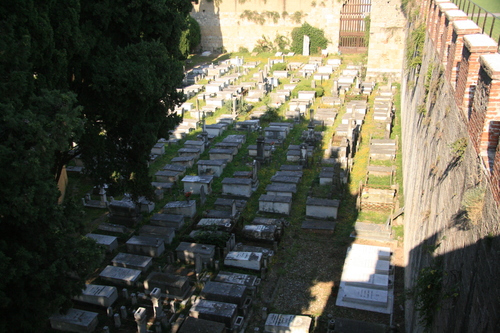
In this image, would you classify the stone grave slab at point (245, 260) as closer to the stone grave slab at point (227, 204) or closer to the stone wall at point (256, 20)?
the stone grave slab at point (227, 204)

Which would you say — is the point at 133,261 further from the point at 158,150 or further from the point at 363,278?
the point at 158,150

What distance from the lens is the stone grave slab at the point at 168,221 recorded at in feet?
42.3

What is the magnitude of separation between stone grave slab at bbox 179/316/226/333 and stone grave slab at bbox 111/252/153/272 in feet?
8.65

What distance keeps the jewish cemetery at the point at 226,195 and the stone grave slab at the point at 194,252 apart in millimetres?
43

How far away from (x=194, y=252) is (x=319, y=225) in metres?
3.78

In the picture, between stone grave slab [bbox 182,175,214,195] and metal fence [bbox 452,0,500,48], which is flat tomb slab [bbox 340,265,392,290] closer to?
metal fence [bbox 452,0,500,48]

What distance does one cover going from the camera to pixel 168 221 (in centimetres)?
1289

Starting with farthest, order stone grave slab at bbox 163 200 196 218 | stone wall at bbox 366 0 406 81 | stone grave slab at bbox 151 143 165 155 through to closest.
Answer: stone wall at bbox 366 0 406 81 → stone grave slab at bbox 151 143 165 155 → stone grave slab at bbox 163 200 196 218

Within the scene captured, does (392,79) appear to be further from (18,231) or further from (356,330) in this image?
(18,231)

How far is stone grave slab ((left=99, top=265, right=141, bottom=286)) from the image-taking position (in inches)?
412

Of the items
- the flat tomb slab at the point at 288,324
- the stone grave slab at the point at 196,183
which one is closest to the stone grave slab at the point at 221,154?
the stone grave slab at the point at 196,183

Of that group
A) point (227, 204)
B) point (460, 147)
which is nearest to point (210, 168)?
point (227, 204)

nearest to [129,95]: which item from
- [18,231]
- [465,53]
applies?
[18,231]

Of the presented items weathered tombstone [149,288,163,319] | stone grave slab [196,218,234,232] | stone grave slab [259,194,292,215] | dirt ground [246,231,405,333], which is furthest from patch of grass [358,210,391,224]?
weathered tombstone [149,288,163,319]
